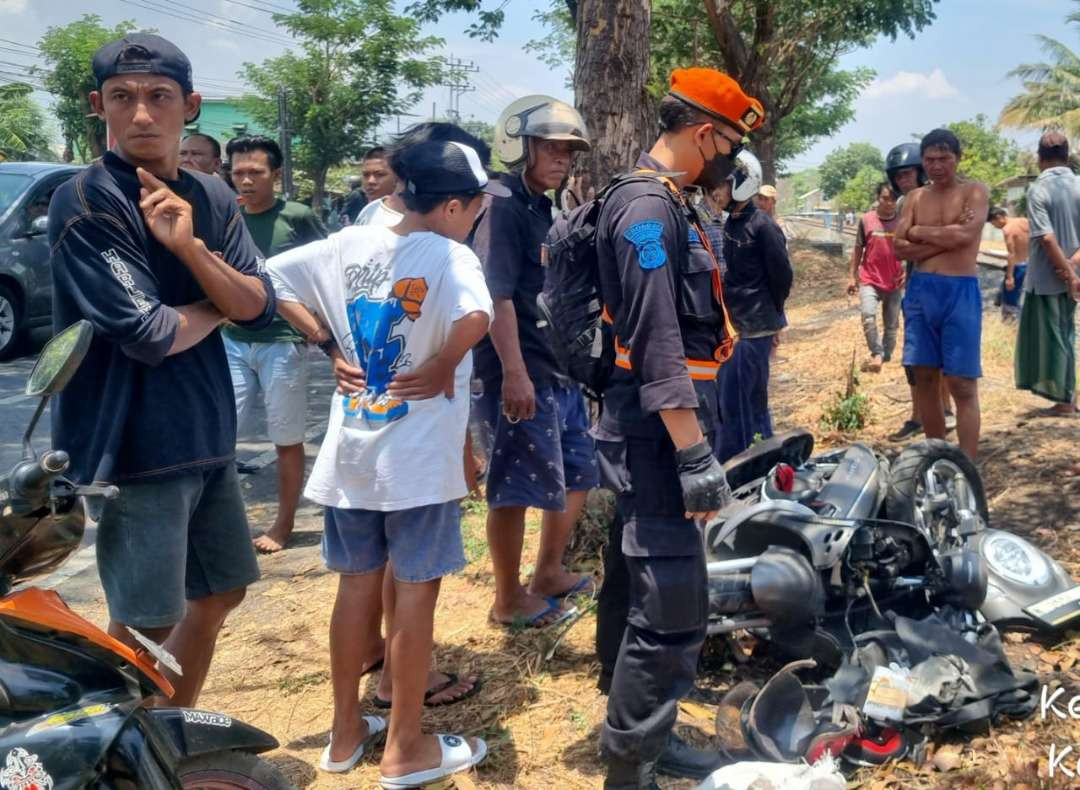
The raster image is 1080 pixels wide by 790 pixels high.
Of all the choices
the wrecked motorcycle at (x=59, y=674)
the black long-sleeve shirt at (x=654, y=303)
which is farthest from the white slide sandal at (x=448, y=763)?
the black long-sleeve shirt at (x=654, y=303)

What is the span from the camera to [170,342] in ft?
8.11

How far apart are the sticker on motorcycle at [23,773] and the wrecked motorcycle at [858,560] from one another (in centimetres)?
211

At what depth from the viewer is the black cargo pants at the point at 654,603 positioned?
2.79 meters

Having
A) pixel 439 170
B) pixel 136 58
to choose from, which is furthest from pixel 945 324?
pixel 136 58

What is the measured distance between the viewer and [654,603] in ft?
9.13

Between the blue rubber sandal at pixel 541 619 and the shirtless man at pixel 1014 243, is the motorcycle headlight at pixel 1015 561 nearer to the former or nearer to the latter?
the blue rubber sandal at pixel 541 619

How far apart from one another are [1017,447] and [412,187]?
4574 mm

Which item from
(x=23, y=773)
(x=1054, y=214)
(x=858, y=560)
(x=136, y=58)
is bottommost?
(x=858, y=560)

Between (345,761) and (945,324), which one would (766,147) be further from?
(345,761)

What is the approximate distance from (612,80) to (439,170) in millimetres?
2257

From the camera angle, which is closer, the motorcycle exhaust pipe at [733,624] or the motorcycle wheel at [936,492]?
the motorcycle exhaust pipe at [733,624]

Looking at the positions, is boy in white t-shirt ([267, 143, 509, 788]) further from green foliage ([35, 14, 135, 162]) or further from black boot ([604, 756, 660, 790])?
green foliage ([35, 14, 135, 162])

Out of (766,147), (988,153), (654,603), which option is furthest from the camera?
(988,153)

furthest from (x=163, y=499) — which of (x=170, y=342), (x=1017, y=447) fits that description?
(x=1017, y=447)
